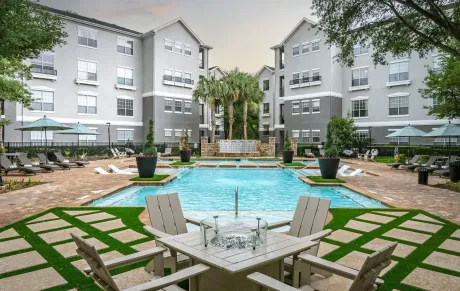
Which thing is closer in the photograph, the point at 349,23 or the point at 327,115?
the point at 349,23

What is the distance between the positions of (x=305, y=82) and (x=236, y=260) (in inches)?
1447

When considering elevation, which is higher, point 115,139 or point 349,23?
point 349,23

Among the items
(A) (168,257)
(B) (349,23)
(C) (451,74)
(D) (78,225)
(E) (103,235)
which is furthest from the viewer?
(C) (451,74)

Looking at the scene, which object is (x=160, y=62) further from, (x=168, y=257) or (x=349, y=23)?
(x=168, y=257)

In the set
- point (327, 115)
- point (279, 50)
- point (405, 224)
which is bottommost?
point (405, 224)

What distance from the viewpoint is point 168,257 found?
14.2ft

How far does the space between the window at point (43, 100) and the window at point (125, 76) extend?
7.36m

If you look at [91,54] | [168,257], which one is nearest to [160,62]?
[91,54]

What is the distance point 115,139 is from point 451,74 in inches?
1207

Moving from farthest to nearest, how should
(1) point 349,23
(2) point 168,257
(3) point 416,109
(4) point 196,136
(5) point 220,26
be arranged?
(4) point 196,136 < (5) point 220,26 < (3) point 416,109 < (1) point 349,23 < (2) point 168,257

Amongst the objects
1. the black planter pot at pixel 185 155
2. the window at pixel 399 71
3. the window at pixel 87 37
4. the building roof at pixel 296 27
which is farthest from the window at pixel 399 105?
the window at pixel 87 37

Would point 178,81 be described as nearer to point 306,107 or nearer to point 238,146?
point 238,146

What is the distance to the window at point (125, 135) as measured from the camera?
36281 mm

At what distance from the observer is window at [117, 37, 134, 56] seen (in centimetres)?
3628
